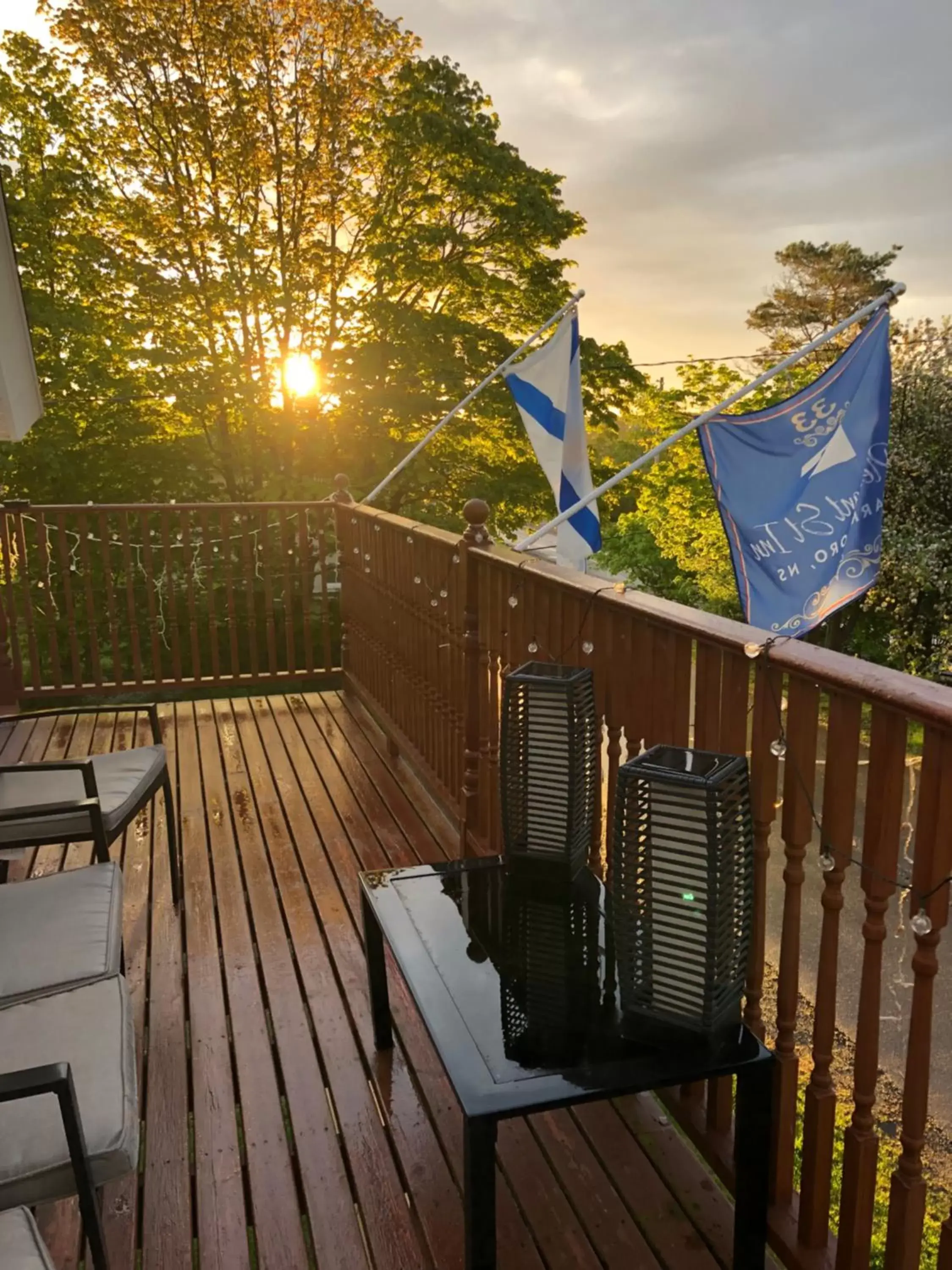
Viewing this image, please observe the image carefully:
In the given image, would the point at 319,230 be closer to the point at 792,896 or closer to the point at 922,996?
the point at 792,896

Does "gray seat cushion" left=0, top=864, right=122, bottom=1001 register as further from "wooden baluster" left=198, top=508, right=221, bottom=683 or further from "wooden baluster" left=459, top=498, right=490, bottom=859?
"wooden baluster" left=198, top=508, right=221, bottom=683

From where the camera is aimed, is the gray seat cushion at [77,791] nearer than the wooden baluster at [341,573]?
Yes

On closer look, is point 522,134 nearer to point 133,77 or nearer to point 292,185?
point 292,185

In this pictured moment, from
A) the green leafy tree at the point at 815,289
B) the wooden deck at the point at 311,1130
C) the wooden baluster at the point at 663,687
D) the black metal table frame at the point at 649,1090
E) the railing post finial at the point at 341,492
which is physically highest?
the green leafy tree at the point at 815,289

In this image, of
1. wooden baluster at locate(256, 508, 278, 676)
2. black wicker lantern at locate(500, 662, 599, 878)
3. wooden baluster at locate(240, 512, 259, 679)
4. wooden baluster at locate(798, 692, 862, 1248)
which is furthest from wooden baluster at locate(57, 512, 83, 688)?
wooden baluster at locate(798, 692, 862, 1248)

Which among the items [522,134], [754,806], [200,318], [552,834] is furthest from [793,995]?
[522,134]

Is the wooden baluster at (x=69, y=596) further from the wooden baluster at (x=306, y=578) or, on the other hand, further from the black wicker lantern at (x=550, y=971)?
the black wicker lantern at (x=550, y=971)

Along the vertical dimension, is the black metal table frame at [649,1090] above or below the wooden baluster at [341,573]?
below

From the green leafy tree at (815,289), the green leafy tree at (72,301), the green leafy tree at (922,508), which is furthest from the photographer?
the green leafy tree at (815,289)

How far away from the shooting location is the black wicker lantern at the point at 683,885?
4.36 ft

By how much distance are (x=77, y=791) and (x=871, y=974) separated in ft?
7.77

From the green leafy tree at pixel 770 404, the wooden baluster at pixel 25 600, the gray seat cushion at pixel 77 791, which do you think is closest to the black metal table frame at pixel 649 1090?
the gray seat cushion at pixel 77 791

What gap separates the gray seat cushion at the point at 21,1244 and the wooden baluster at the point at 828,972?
1110 mm

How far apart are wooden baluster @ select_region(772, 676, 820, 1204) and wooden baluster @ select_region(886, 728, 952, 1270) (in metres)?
0.18
